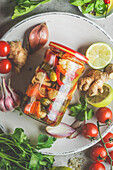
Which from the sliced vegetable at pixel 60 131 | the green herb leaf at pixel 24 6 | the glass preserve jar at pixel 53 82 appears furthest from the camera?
the sliced vegetable at pixel 60 131

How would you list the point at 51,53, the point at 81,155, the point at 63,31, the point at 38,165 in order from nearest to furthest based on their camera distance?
the point at 51,53 → the point at 38,165 → the point at 63,31 → the point at 81,155

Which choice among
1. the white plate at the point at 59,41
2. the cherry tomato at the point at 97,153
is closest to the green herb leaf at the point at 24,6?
the white plate at the point at 59,41

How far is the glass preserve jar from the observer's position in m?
1.45

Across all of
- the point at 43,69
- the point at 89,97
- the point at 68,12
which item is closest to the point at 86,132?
the point at 89,97

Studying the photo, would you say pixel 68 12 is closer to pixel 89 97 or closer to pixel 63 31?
pixel 63 31

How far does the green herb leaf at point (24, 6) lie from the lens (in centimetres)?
157

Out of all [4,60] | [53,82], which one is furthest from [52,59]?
[4,60]

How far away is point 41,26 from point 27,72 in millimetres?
325

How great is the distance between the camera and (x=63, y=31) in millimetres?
1681

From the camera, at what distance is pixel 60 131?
5.52 ft

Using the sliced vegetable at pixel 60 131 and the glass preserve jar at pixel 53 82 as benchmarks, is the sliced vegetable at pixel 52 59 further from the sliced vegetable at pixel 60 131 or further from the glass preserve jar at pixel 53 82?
the sliced vegetable at pixel 60 131

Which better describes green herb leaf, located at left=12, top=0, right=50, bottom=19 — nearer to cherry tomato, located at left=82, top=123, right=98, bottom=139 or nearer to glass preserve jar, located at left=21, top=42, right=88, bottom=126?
glass preserve jar, located at left=21, top=42, right=88, bottom=126

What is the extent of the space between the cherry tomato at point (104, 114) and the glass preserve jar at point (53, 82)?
283 millimetres

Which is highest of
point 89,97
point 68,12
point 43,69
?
point 68,12
